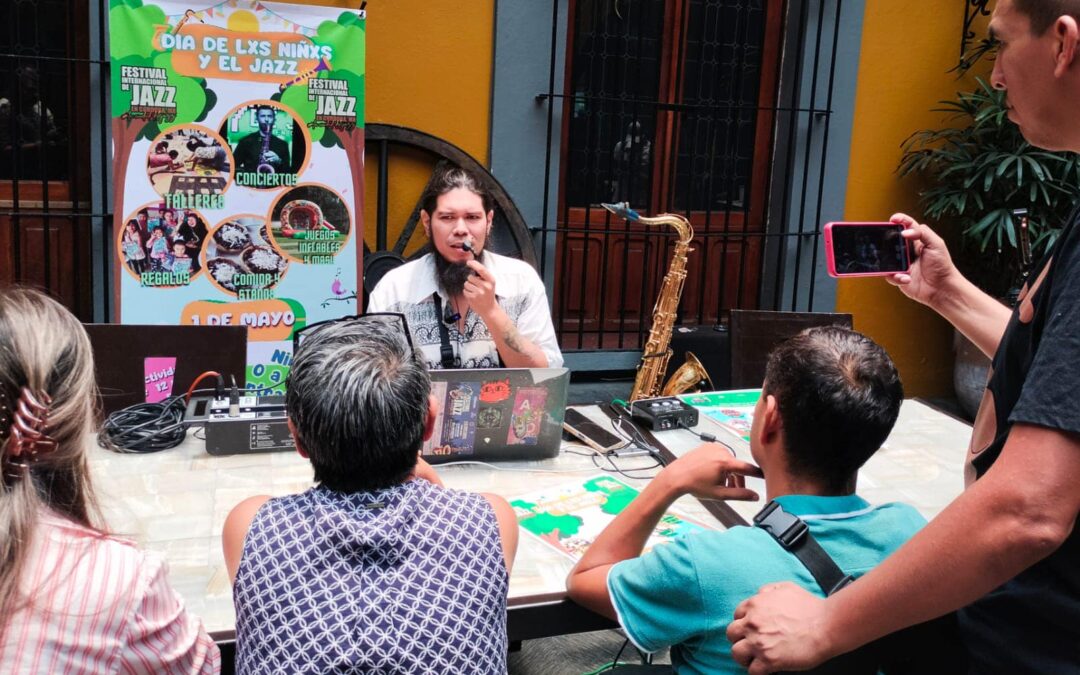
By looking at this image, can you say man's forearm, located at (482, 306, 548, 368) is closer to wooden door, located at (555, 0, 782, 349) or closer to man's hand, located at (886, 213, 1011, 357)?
man's hand, located at (886, 213, 1011, 357)

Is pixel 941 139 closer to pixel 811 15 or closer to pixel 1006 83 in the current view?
pixel 811 15

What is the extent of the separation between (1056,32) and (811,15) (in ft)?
15.3

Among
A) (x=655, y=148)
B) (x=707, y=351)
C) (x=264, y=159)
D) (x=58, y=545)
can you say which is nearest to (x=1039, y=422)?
(x=58, y=545)

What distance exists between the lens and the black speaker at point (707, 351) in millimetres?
4953

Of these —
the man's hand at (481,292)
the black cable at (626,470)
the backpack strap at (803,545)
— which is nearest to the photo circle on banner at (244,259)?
the man's hand at (481,292)

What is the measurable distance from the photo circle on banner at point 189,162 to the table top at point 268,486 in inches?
73.1

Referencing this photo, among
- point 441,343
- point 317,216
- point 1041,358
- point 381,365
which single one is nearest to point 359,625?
point 381,365

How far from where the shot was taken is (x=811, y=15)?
5.50 m

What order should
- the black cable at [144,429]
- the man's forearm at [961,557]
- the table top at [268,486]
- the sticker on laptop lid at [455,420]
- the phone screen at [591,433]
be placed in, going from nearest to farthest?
the man's forearm at [961,557], the table top at [268,486], the sticker on laptop lid at [455,420], the black cable at [144,429], the phone screen at [591,433]

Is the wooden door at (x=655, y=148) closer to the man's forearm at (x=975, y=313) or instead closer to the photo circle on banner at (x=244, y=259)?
the photo circle on banner at (x=244, y=259)

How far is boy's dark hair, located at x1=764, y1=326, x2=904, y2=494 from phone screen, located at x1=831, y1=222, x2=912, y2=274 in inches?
25.5

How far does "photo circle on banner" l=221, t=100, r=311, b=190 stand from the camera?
4148 millimetres

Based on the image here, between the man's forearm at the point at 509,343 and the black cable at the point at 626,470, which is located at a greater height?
the man's forearm at the point at 509,343

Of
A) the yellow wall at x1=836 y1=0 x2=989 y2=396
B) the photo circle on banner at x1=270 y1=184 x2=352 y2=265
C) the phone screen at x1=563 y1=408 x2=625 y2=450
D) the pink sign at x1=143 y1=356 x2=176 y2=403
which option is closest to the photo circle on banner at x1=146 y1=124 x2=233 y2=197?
the photo circle on banner at x1=270 y1=184 x2=352 y2=265
